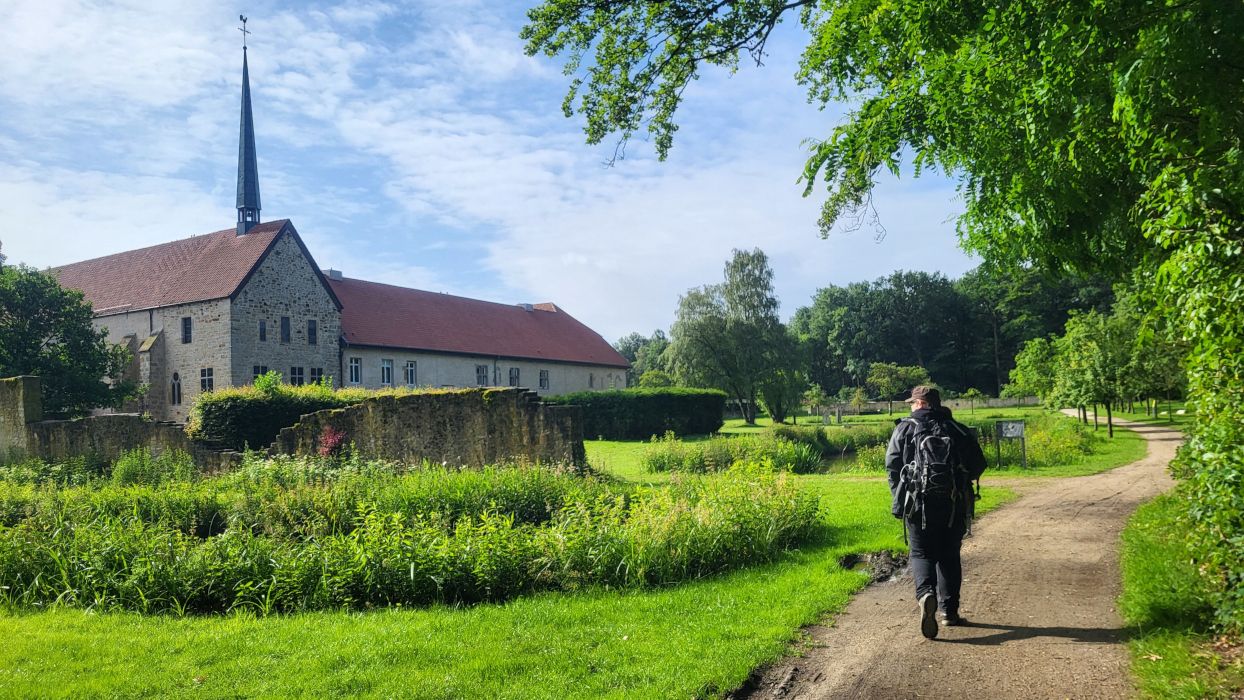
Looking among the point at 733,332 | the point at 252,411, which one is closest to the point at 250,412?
the point at 252,411

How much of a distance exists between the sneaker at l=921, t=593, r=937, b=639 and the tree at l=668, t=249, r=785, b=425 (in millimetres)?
39699

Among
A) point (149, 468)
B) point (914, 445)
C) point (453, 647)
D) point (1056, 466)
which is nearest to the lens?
point (453, 647)

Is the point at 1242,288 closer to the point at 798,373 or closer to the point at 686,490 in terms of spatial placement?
the point at 686,490

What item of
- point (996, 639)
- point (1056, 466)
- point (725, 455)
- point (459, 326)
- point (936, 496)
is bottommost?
point (1056, 466)

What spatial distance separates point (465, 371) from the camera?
44906 millimetres

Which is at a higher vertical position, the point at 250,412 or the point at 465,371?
the point at 465,371

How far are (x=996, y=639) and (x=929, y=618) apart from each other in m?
0.44

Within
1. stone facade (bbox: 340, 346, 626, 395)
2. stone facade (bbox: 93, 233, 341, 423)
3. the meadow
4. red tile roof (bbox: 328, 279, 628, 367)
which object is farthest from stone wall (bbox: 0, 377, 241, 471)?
red tile roof (bbox: 328, 279, 628, 367)

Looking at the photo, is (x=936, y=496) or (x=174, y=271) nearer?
(x=936, y=496)

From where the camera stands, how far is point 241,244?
36531 mm

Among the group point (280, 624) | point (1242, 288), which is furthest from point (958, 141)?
point (280, 624)

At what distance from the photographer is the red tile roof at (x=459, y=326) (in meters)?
41.6

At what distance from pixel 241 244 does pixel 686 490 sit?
3247 centimetres

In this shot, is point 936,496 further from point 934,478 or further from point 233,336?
point 233,336
